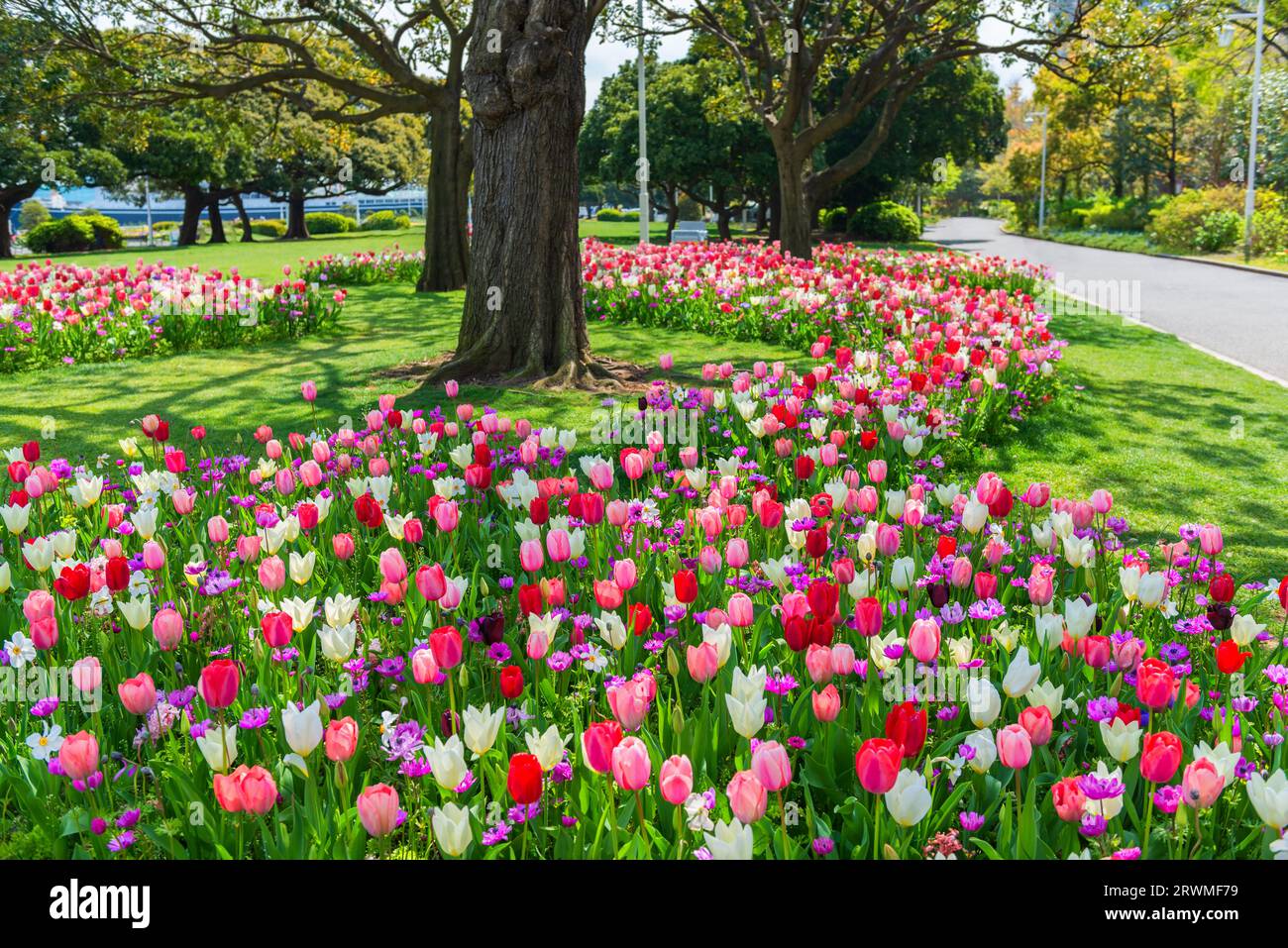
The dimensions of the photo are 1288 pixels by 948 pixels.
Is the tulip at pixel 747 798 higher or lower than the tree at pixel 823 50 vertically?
lower

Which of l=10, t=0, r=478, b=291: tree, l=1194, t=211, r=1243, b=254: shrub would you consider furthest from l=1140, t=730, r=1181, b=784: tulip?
l=1194, t=211, r=1243, b=254: shrub

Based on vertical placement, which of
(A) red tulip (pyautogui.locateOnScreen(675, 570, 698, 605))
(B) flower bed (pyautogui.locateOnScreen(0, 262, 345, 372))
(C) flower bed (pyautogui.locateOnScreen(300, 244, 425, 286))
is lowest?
(A) red tulip (pyautogui.locateOnScreen(675, 570, 698, 605))

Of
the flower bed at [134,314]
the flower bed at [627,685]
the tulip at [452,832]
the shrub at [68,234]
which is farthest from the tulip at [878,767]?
the shrub at [68,234]

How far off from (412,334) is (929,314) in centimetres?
673

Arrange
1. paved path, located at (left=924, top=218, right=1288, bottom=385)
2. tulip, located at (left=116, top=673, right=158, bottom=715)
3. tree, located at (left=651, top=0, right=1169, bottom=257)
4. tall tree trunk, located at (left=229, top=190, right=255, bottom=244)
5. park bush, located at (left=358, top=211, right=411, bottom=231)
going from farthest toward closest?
park bush, located at (left=358, top=211, right=411, bottom=231) → tall tree trunk, located at (left=229, top=190, right=255, bottom=244) → tree, located at (left=651, top=0, right=1169, bottom=257) → paved path, located at (left=924, top=218, right=1288, bottom=385) → tulip, located at (left=116, top=673, right=158, bottom=715)

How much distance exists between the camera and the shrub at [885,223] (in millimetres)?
38469

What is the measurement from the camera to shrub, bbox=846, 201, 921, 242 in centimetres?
3847

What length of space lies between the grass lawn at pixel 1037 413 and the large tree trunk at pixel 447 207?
5.11 m

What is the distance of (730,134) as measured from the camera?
34.2 m

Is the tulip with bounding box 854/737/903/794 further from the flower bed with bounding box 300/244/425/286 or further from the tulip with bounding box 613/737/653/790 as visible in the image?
the flower bed with bounding box 300/244/425/286

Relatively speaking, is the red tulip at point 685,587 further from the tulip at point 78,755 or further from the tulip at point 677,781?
the tulip at point 78,755

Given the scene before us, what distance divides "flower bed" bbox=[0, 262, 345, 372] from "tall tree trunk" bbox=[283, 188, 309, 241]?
3793 centimetres
